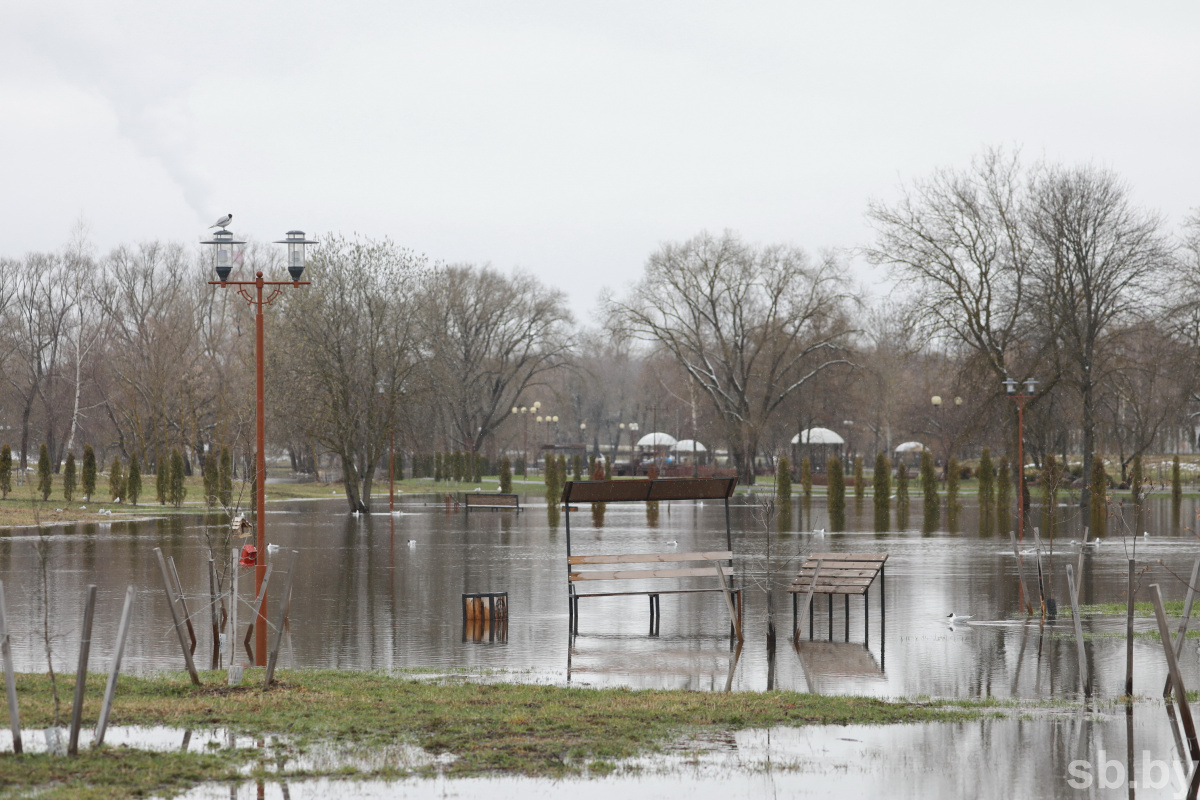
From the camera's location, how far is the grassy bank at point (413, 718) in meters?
7.17

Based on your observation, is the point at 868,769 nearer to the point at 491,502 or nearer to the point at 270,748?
the point at 270,748

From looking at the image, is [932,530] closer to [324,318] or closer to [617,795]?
[324,318]

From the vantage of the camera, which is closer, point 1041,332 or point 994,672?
point 994,672

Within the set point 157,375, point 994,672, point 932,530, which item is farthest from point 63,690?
point 157,375

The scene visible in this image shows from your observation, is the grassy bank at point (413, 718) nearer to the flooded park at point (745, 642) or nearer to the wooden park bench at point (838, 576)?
the flooded park at point (745, 642)

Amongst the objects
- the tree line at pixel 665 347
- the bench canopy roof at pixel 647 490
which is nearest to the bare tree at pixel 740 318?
the tree line at pixel 665 347

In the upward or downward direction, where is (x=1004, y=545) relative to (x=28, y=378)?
downward

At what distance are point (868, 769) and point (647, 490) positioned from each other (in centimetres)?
908

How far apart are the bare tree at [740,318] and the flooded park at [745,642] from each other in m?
32.2

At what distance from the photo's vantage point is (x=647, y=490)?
1656 centimetres

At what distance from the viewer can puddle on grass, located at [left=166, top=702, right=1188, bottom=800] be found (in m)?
6.96

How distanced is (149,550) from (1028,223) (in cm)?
3505

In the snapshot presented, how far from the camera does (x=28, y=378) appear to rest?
243ft

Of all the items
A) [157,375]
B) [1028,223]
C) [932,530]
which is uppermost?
[1028,223]
